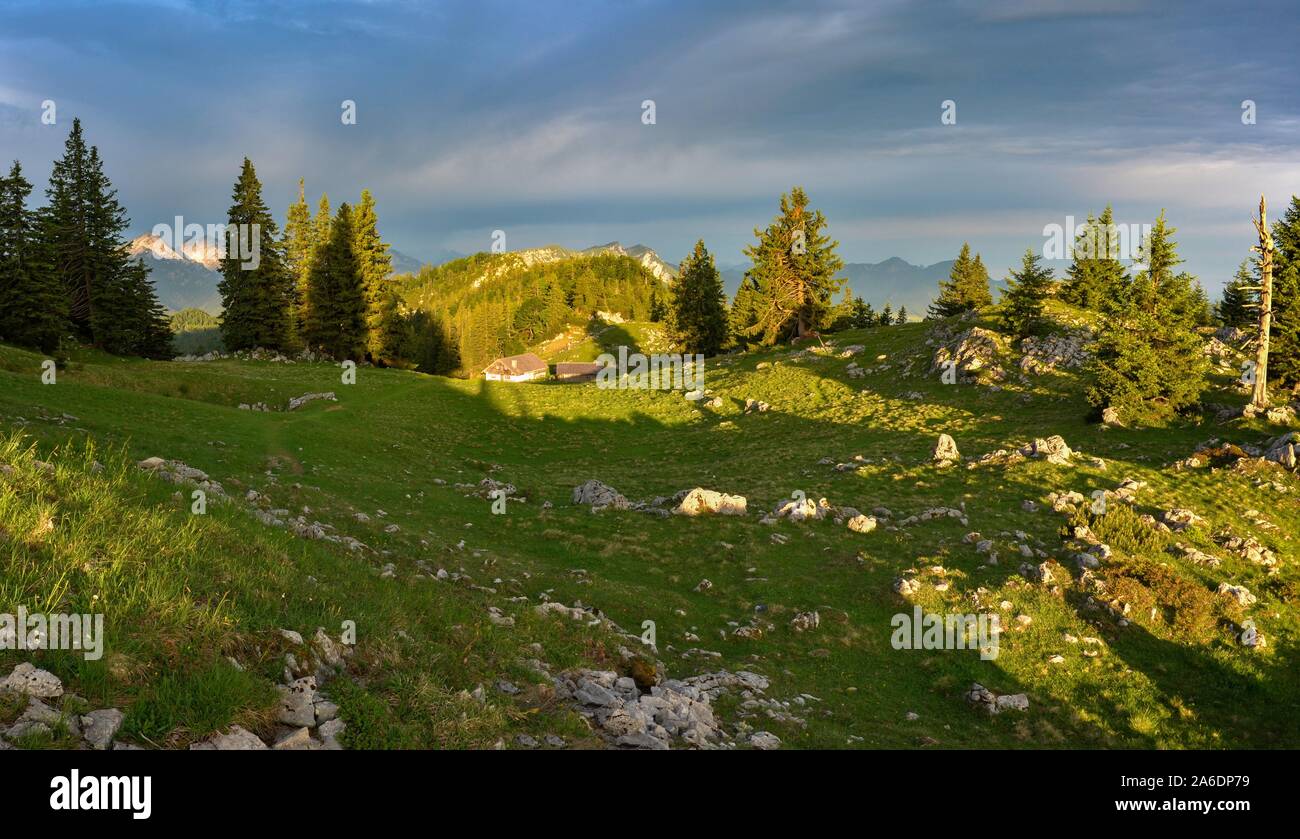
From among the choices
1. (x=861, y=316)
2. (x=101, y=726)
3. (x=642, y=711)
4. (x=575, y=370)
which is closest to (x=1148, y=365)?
(x=642, y=711)

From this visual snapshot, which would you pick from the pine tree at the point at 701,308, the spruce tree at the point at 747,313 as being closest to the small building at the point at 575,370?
the pine tree at the point at 701,308

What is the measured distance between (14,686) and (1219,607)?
2273 cm

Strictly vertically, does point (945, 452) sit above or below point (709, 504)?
above

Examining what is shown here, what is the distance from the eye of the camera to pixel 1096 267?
178ft

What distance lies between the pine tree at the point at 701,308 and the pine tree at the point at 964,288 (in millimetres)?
29335

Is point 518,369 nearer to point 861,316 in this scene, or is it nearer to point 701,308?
point 701,308

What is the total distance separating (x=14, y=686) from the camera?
5918mm

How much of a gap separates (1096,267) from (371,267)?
2889 inches

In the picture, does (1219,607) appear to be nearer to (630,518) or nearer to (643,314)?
(630,518)

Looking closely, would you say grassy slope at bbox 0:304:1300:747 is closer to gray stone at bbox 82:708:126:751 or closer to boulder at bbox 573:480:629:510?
gray stone at bbox 82:708:126:751

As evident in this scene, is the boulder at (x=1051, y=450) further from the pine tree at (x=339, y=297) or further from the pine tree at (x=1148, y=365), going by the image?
the pine tree at (x=339, y=297)

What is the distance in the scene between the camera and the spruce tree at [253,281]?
67.8 meters

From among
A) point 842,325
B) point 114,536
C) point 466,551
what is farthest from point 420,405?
point 842,325

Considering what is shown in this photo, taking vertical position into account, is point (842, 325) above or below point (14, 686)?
above
